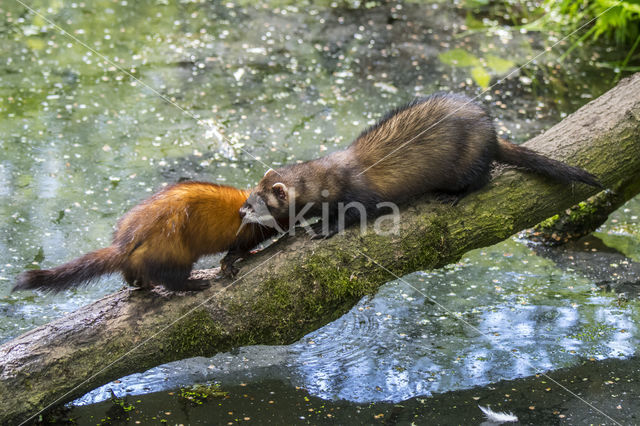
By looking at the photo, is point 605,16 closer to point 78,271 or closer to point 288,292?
point 288,292

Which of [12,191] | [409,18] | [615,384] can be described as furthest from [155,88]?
[615,384]

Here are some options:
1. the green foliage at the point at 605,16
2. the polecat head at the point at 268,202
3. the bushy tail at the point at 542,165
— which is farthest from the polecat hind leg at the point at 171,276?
the green foliage at the point at 605,16

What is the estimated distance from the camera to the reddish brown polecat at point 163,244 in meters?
4.06

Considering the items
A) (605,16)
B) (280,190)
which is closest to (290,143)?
(280,190)

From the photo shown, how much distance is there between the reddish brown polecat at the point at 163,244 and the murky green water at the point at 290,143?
2.90 feet

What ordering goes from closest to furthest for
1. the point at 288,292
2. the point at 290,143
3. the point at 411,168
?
the point at 288,292 → the point at 411,168 → the point at 290,143

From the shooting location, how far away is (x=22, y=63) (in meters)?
→ 8.76

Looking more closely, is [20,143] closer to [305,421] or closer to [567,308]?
[305,421]

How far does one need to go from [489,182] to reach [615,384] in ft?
5.20

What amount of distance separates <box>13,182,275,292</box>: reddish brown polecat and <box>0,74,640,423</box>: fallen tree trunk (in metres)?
0.19

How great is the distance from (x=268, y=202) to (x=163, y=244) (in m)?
0.84

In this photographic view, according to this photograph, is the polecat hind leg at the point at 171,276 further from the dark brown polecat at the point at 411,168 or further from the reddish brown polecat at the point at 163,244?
the dark brown polecat at the point at 411,168

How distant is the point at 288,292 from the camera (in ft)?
14.5

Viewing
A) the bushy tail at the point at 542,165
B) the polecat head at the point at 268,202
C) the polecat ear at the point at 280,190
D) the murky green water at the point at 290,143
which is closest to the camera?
the polecat head at the point at 268,202
